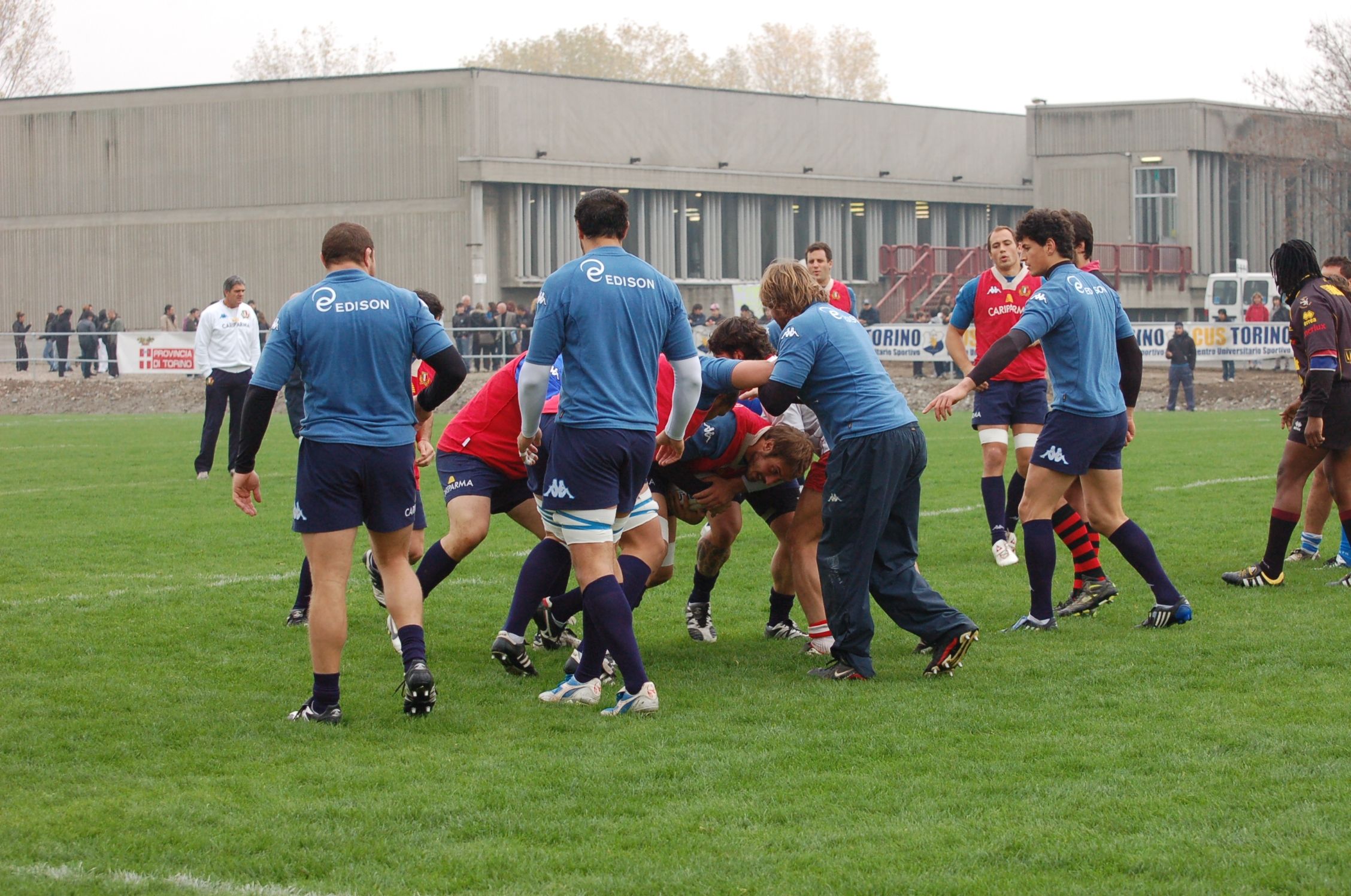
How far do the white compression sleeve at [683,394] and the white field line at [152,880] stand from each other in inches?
104

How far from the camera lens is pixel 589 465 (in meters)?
5.75

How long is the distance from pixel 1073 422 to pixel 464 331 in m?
25.3

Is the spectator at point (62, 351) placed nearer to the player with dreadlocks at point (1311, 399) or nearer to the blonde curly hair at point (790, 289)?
the player with dreadlocks at point (1311, 399)

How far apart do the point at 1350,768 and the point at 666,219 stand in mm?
41495

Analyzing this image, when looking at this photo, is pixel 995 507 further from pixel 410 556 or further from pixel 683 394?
pixel 683 394

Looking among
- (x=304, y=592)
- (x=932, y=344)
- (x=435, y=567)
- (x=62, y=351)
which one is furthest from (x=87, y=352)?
(x=435, y=567)

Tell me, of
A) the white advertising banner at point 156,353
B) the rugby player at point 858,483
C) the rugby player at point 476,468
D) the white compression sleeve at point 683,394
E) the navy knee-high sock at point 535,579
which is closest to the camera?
the white compression sleeve at point 683,394

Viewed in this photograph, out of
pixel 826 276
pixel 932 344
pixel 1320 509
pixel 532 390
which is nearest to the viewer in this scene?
pixel 532 390

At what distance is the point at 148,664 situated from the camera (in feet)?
21.8

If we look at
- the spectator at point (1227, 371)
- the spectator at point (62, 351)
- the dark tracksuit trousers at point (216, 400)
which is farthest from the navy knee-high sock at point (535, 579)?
the spectator at point (62, 351)

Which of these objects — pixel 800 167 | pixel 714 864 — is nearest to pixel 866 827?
pixel 714 864

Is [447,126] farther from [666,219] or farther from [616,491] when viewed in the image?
[616,491]

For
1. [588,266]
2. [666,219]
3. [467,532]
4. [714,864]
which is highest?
[666,219]

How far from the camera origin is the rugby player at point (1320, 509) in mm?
8883
